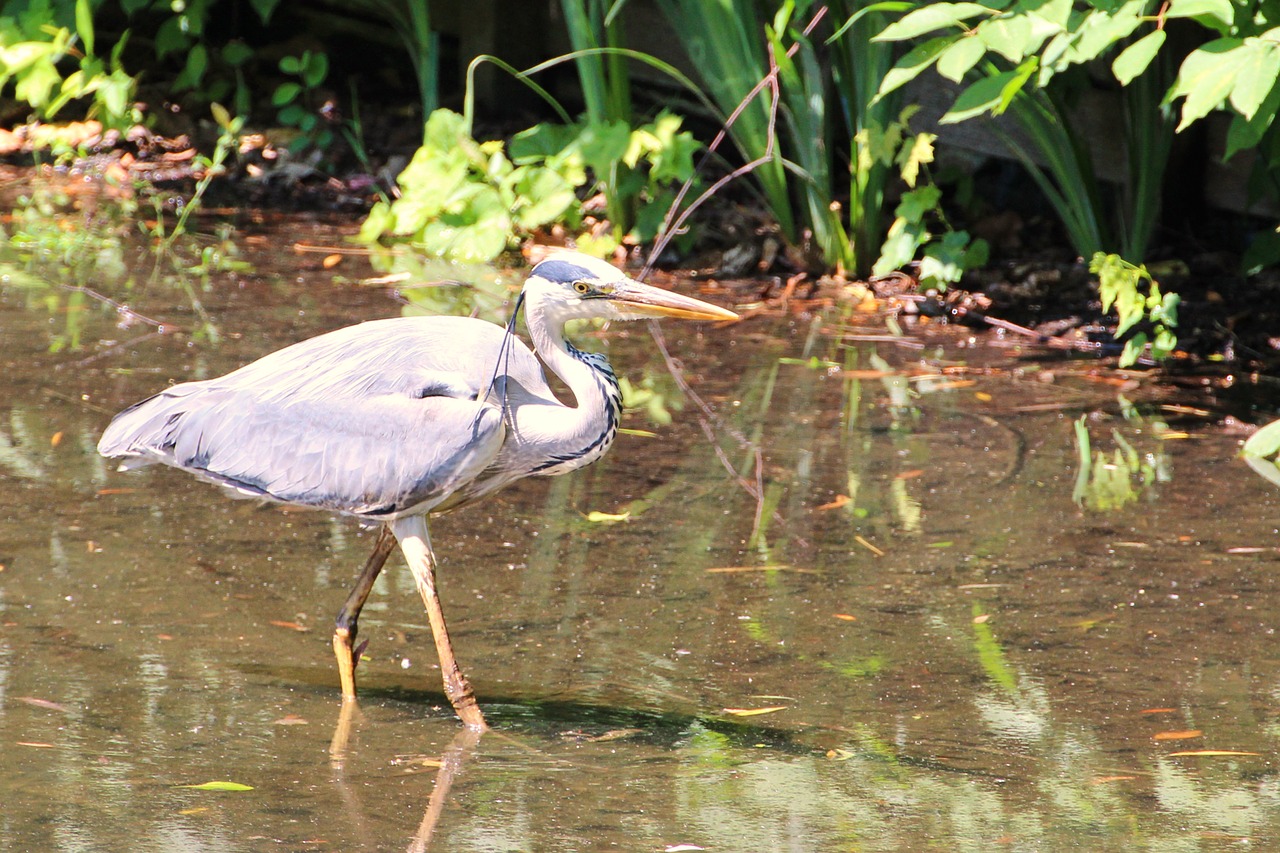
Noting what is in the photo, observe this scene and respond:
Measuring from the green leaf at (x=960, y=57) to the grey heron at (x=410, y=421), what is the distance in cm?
107

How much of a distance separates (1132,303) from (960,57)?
1848 millimetres

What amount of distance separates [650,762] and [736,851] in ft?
1.38

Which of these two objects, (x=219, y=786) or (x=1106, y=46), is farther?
(x=1106, y=46)

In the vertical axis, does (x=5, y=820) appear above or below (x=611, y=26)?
below

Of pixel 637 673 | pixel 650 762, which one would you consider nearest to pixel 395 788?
pixel 650 762

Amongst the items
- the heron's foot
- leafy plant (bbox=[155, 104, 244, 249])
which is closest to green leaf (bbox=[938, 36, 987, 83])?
the heron's foot

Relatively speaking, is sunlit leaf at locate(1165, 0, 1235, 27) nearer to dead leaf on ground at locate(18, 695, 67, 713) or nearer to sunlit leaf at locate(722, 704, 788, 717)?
sunlit leaf at locate(722, 704, 788, 717)

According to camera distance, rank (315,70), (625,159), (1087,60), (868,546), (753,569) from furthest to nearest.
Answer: (315,70)
(625,159)
(1087,60)
(868,546)
(753,569)

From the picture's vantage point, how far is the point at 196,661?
3.56 m

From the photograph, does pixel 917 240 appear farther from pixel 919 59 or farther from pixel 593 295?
pixel 593 295

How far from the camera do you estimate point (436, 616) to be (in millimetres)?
3342

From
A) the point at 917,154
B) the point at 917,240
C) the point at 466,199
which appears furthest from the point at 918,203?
the point at 466,199

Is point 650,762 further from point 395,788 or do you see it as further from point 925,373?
point 925,373

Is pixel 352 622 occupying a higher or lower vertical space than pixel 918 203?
lower
